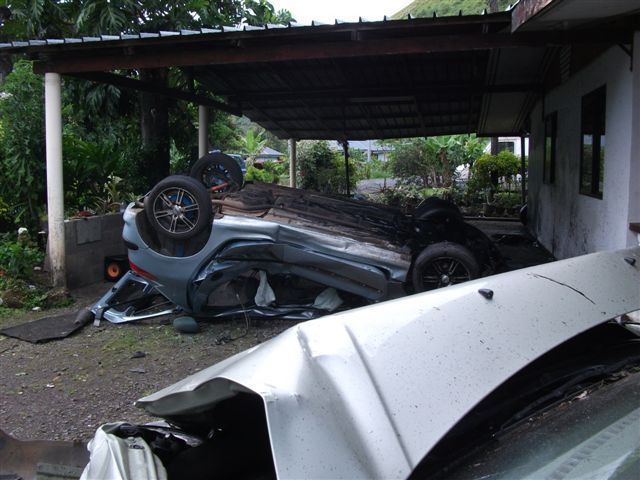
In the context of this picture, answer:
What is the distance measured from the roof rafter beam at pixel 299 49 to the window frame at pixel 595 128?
1000mm

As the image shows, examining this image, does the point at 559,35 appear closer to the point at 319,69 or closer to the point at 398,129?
the point at 319,69

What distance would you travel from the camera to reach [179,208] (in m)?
6.28

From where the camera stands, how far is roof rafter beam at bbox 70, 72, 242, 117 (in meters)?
8.40

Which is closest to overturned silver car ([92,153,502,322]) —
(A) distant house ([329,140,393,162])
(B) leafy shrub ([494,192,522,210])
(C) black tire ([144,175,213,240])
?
(C) black tire ([144,175,213,240])

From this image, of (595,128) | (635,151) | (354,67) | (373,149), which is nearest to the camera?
(635,151)

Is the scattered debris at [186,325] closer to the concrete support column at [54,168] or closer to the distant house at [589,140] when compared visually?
the concrete support column at [54,168]

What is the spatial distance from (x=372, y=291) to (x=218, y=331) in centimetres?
178

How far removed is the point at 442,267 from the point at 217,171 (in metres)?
3.34

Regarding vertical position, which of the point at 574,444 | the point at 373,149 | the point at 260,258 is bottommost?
the point at 260,258

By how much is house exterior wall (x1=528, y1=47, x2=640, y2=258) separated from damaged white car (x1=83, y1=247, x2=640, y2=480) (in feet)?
13.0

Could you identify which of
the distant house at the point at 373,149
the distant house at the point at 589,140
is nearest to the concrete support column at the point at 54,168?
the distant house at the point at 589,140

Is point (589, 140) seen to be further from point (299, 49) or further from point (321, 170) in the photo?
point (321, 170)

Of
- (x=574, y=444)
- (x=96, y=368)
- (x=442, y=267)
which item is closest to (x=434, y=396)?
(x=574, y=444)

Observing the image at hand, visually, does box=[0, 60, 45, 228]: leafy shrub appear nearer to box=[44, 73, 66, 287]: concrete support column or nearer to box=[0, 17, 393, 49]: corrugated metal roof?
box=[44, 73, 66, 287]: concrete support column
